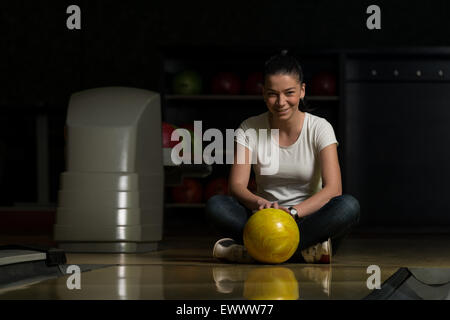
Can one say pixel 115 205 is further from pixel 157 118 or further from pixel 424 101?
pixel 424 101

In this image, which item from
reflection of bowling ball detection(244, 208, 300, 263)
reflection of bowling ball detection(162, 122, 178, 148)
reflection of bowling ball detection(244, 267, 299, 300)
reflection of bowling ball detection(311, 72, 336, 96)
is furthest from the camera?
reflection of bowling ball detection(311, 72, 336, 96)

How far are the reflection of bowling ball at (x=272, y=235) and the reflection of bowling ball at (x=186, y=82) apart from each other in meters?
2.42

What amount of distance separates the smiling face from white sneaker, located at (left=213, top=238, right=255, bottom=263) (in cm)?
48

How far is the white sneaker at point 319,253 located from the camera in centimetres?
237

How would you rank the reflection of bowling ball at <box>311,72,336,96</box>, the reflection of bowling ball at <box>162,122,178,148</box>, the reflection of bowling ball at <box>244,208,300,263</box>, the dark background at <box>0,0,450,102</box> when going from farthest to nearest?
the dark background at <box>0,0,450,102</box>
the reflection of bowling ball at <box>311,72,336,96</box>
the reflection of bowling ball at <box>162,122,178,148</box>
the reflection of bowling ball at <box>244,208,300,263</box>

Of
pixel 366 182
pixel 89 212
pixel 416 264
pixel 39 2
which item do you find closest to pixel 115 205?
pixel 89 212

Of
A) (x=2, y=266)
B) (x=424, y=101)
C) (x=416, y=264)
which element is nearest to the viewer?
(x=2, y=266)

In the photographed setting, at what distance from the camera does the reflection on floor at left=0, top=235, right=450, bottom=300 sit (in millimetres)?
1619

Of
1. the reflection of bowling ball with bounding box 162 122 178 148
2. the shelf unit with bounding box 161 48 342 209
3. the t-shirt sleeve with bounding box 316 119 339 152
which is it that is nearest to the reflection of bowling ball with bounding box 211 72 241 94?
the shelf unit with bounding box 161 48 342 209

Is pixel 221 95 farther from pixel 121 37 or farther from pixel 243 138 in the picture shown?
pixel 243 138

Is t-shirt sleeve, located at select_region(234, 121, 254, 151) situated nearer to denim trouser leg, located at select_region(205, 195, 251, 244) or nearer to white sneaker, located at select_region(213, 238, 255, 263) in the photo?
denim trouser leg, located at select_region(205, 195, 251, 244)

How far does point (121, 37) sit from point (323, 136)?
3092mm

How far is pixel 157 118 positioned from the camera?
298 cm

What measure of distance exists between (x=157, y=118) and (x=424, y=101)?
2195mm
